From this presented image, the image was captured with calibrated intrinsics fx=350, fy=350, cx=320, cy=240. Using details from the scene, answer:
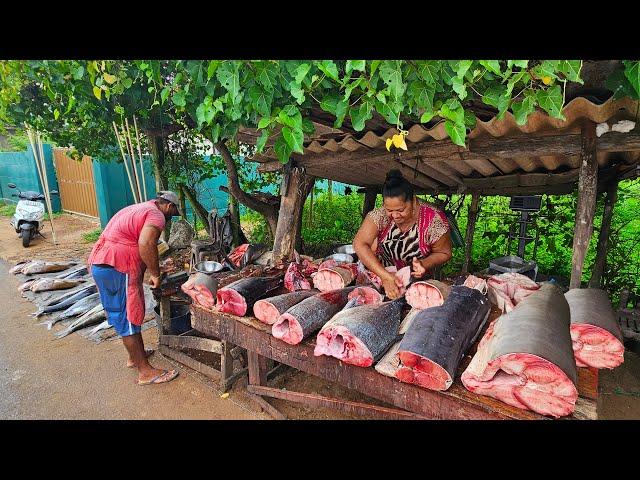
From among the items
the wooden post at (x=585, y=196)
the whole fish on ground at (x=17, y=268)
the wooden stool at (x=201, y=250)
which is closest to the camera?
the wooden post at (x=585, y=196)

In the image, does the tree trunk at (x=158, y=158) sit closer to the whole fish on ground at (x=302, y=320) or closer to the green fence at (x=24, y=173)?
the whole fish on ground at (x=302, y=320)

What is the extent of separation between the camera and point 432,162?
465cm

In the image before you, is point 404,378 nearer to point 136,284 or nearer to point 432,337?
point 432,337

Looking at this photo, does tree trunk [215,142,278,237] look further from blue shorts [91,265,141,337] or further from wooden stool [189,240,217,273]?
blue shorts [91,265,141,337]

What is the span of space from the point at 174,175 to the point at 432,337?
803 cm

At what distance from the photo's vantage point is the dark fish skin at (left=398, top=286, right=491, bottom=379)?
1859mm

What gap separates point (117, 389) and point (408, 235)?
3732 millimetres

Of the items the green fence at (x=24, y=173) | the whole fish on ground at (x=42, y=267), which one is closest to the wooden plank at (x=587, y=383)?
the whole fish on ground at (x=42, y=267)

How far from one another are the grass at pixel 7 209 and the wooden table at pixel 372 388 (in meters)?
17.9

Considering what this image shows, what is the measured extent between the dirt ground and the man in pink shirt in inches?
14.2

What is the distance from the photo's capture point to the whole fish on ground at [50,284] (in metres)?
6.84

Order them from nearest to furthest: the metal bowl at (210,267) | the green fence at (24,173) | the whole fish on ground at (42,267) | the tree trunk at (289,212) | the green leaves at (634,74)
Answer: the green leaves at (634,74), the tree trunk at (289,212), the metal bowl at (210,267), the whole fish on ground at (42,267), the green fence at (24,173)

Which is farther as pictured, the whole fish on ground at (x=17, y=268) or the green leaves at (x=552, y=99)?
the whole fish on ground at (x=17, y=268)

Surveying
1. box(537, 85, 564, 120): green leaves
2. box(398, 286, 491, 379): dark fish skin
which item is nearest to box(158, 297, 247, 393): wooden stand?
box(398, 286, 491, 379): dark fish skin
